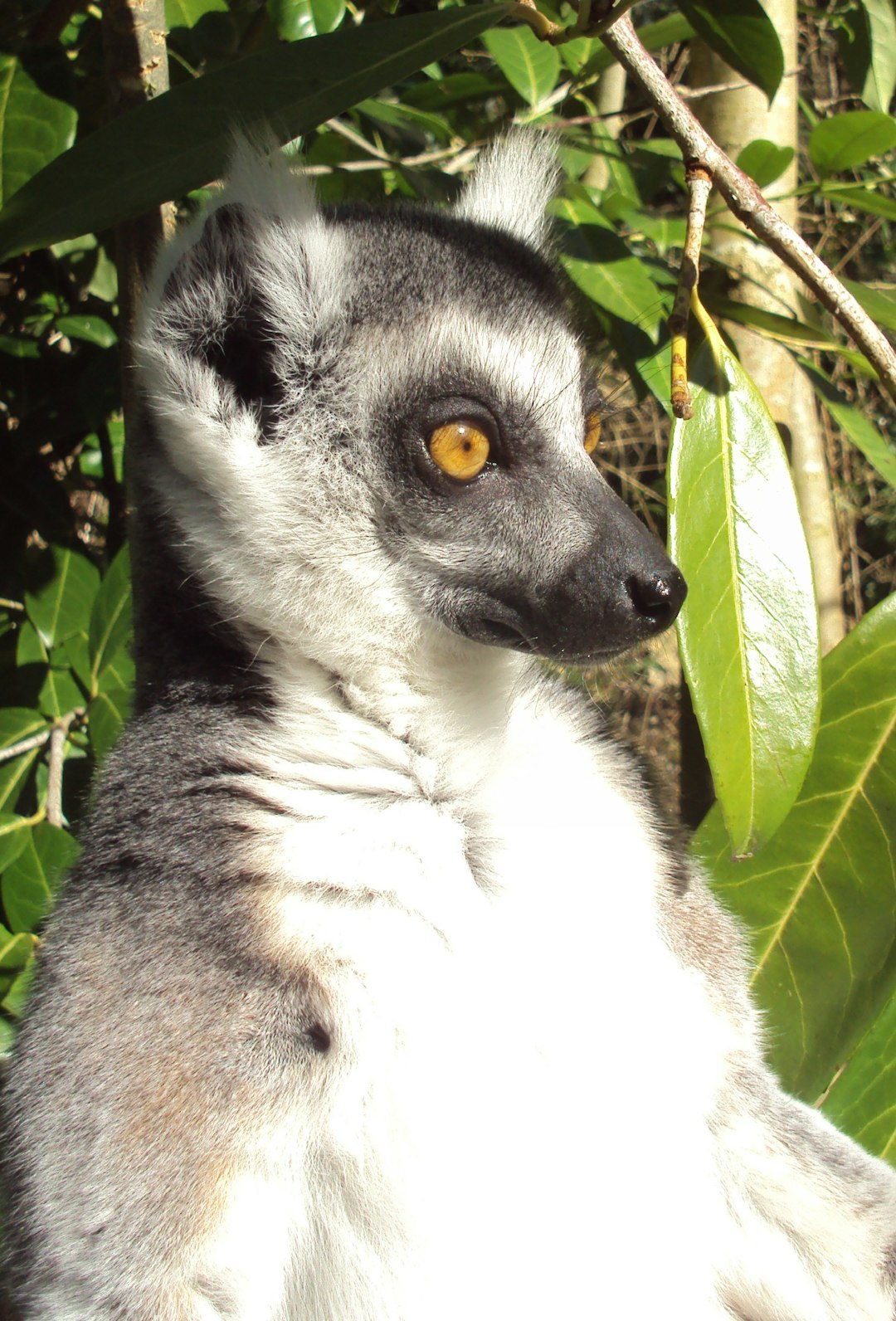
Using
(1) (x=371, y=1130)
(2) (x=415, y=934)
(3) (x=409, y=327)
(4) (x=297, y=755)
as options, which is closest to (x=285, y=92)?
(3) (x=409, y=327)

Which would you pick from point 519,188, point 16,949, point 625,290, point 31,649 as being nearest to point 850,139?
point 625,290

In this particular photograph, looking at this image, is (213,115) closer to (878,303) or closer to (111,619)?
(878,303)

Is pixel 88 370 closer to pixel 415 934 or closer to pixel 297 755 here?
pixel 297 755

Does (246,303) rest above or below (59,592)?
above

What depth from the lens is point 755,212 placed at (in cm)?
145

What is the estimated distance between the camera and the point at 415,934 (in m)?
Result: 1.65

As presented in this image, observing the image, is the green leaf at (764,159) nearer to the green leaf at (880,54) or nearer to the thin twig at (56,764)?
the green leaf at (880,54)

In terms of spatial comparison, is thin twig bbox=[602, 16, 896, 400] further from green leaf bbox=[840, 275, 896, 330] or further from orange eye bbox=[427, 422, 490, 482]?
orange eye bbox=[427, 422, 490, 482]

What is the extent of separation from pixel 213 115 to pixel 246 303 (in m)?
0.32

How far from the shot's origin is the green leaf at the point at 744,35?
5.41 ft

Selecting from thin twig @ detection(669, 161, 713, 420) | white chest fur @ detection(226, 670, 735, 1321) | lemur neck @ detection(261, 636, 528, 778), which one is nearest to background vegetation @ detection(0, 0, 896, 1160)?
thin twig @ detection(669, 161, 713, 420)

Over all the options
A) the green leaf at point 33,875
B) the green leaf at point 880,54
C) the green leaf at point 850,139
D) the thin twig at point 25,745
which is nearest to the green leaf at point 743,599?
the green leaf at point 850,139

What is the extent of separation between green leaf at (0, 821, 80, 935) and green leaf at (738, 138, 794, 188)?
6.14ft

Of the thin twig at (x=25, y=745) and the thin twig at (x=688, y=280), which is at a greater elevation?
the thin twig at (x=688, y=280)
